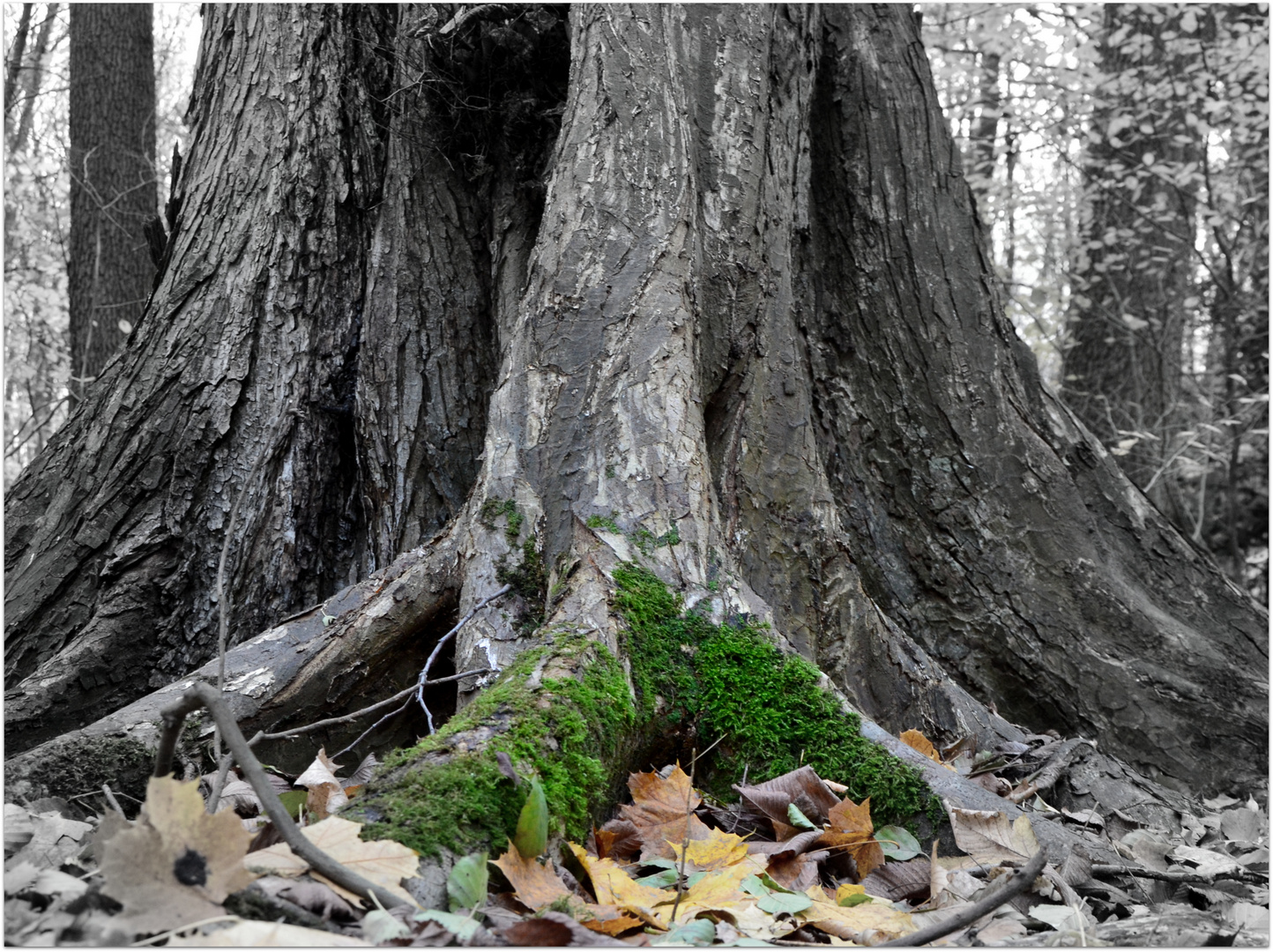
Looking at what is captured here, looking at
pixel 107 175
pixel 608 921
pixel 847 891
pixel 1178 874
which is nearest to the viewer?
pixel 608 921

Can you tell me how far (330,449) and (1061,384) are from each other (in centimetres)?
744

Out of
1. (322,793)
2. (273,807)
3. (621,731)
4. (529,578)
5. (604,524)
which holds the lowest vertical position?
(322,793)

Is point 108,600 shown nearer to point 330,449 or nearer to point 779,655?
point 330,449

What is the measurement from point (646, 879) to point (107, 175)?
7.32 meters

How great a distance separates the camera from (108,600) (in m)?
Result: 3.05

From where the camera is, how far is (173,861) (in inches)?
40.9

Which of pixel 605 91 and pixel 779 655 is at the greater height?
pixel 605 91

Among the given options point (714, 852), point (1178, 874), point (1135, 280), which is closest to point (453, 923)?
point (714, 852)

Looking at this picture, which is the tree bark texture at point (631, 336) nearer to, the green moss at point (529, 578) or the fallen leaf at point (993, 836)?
the green moss at point (529, 578)

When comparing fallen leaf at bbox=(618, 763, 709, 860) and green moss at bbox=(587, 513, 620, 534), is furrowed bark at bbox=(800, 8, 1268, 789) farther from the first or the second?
fallen leaf at bbox=(618, 763, 709, 860)

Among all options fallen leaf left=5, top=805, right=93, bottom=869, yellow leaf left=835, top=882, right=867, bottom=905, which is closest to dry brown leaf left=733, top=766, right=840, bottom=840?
yellow leaf left=835, top=882, right=867, bottom=905

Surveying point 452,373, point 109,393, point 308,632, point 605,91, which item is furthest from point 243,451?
point 605,91

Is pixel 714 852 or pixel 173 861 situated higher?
pixel 173 861

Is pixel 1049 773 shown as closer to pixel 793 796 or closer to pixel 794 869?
pixel 793 796
